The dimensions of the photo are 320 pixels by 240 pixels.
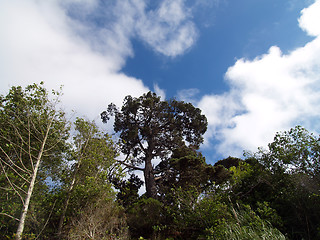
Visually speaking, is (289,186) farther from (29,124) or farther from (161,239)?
(29,124)

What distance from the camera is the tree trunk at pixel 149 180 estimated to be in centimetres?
1470

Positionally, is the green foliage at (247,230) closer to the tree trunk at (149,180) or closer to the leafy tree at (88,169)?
the leafy tree at (88,169)

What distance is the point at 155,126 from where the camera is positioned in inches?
727

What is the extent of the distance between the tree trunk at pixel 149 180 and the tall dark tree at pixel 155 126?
10 cm

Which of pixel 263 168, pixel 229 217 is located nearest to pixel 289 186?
pixel 263 168

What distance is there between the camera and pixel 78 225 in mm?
7586

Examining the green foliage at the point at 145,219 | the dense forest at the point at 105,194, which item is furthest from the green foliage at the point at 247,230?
the green foliage at the point at 145,219

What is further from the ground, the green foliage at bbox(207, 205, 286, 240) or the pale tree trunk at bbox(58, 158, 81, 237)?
the pale tree trunk at bbox(58, 158, 81, 237)

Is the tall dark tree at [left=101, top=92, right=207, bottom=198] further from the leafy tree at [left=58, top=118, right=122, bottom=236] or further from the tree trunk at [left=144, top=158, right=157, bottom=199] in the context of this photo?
the leafy tree at [left=58, top=118, right=122, bottom=236]

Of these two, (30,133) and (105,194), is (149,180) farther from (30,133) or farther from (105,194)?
(30,133)

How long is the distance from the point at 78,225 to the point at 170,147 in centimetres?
1153

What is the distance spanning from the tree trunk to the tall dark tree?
10cm

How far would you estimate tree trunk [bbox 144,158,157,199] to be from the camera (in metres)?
14.7

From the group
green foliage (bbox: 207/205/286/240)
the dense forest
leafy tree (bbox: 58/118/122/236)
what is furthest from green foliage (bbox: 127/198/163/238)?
green foliage (bbox: 207/205/286/240)
